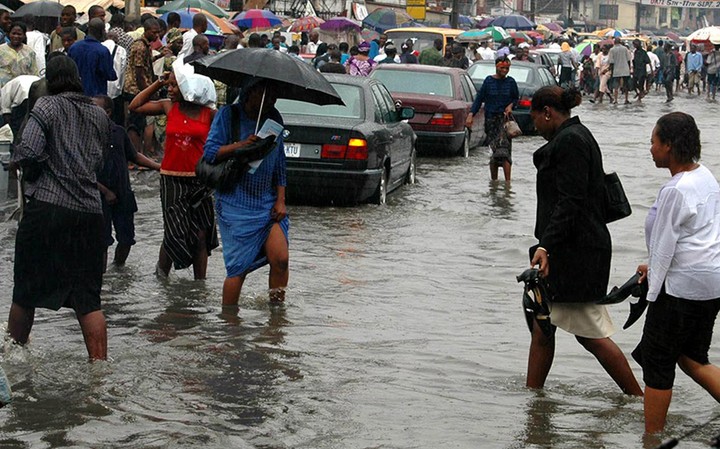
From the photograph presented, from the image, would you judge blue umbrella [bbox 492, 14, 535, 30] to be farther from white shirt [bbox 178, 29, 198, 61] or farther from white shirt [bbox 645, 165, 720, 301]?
white shirt [bbox 645, 165, 720, 301]

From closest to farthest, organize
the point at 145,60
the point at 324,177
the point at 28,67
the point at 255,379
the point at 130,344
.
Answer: the point at 255,379 → the point at 130,344 → the point at 324,177 → the point at 28,67 → the point at 145,60

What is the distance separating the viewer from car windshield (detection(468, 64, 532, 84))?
27031mm

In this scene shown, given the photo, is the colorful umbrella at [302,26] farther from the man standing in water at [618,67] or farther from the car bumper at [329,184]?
the car bumper at [329,184]

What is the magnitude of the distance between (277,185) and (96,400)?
93.6 inches

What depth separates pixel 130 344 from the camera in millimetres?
8172

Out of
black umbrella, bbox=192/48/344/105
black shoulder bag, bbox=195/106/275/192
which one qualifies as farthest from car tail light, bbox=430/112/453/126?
black shoulder bag, bbox=195/106/275/192

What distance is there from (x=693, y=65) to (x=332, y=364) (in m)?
42.2

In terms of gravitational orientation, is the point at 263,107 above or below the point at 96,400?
above

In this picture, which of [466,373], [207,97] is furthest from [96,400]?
[207,97]

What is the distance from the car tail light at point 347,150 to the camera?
46.8 feet

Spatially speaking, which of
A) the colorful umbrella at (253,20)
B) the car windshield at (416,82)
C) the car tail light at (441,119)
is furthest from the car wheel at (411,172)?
the colorful umbrella at (253,20)

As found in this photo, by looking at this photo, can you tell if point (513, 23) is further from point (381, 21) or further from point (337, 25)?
point (337, 25)

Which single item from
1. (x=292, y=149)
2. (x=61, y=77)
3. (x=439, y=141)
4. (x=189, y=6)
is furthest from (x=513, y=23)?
(x=61, y=77)

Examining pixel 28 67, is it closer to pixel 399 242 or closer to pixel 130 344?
pixel 399 242
